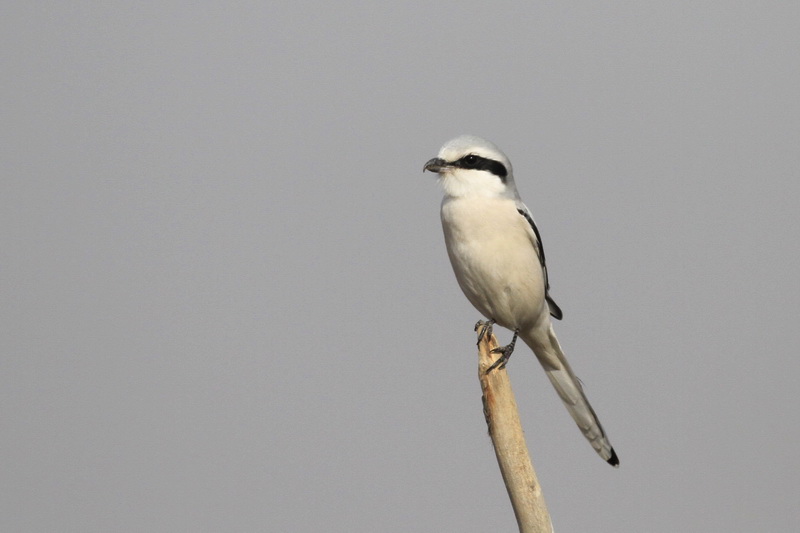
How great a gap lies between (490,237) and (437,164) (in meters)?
0.33

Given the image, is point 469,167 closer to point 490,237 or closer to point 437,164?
point 437,164

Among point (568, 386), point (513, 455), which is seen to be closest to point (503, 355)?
point (513, 455)

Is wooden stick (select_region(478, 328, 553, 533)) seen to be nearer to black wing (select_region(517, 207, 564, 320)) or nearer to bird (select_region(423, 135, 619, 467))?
bird (select_region(423, 135, 619, 467))

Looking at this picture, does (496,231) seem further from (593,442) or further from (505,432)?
(593,442)

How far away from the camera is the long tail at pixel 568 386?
373cm

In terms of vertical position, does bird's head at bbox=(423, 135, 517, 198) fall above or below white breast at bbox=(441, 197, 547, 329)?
above

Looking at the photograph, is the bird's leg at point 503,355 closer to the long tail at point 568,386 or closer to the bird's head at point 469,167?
the long tail at point 568,386

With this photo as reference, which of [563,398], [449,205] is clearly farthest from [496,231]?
[563,398]

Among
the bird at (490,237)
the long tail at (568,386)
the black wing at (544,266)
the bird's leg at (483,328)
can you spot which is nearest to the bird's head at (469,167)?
the bird at (490,237)

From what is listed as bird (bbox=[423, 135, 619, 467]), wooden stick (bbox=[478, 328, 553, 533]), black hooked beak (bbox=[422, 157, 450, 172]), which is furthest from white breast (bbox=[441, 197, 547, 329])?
wooden stick (bbox=[478, 328, 553, 533])

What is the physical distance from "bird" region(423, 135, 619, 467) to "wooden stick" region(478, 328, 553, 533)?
0.09m

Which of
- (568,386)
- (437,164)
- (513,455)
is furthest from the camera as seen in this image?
(568,386)

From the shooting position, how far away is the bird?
11.3 feet

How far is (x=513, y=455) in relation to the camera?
3281mm
